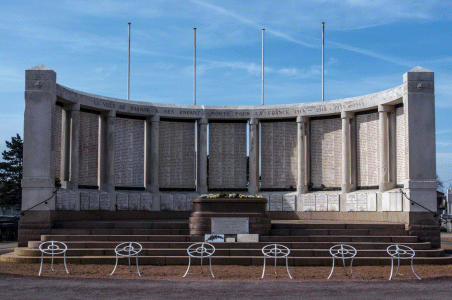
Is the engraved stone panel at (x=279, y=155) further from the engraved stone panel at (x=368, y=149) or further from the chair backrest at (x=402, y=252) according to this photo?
the chair backrest at (x=402, y=252)

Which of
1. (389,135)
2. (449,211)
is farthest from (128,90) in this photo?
(449,211)

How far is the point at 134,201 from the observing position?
1019 inches

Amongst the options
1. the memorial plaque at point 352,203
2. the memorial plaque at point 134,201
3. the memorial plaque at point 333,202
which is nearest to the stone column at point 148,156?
the memorial plaque at point 134,201

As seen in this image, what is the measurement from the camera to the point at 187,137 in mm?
27688

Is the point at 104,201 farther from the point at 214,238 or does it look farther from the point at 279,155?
the point at 279,155

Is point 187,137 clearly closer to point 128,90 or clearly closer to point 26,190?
point 128,90

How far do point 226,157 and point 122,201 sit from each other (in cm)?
541

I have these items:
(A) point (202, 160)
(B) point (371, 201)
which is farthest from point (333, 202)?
(A) point (202, 160)

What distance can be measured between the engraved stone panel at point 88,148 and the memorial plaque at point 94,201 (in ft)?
2.97

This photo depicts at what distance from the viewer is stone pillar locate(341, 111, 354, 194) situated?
25.6 meters

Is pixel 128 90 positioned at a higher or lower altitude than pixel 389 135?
higher

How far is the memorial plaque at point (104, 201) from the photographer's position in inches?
981

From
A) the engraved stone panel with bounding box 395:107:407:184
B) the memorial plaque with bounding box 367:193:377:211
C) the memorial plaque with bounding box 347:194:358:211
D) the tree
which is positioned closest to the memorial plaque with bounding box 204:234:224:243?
the memorial plaque with bounding box 367:193:377:211

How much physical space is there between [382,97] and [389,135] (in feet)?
5.45
